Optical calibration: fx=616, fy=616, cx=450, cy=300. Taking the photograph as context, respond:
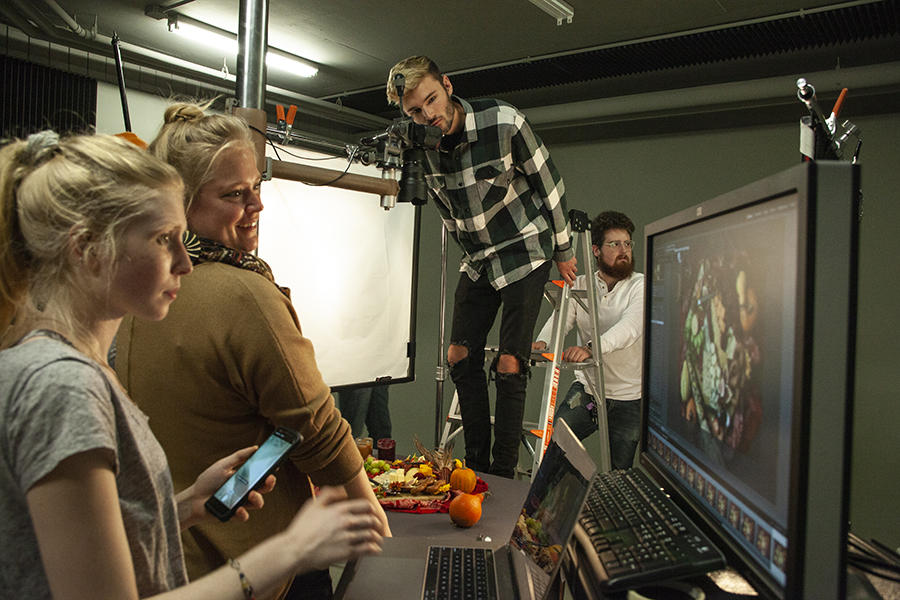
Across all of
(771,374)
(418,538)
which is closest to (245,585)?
(418,538)

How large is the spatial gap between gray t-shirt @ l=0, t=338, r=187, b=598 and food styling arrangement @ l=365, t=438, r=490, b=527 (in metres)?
1.02

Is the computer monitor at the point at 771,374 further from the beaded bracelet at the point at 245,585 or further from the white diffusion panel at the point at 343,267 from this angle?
the white diffusion panel at the point at 343,267

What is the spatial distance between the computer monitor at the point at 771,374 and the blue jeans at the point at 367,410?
2.81m

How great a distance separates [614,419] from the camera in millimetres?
2994

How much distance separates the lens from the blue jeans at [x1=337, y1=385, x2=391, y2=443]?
3.62 meters

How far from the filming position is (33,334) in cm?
67

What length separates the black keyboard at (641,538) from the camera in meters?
0.68

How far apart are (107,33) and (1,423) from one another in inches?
150

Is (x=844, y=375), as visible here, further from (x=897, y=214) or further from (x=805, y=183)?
(x=897, y=214)

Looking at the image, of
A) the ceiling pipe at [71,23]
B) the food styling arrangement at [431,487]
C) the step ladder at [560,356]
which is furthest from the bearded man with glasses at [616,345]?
the ceiling pipe at [71,23]

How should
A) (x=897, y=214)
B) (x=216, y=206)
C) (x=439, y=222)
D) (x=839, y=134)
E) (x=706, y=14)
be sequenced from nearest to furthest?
(x=839, y=134) → (x=216, y=206) → (x=706, y=14) → (x=897, y=214) → (x=439, y=222)

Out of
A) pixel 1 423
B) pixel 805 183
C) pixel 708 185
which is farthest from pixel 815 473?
pixel 708 185

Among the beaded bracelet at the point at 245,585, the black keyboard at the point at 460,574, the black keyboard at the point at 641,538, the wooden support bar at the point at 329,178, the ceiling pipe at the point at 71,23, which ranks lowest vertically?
the black keyboard at the point at 460,574

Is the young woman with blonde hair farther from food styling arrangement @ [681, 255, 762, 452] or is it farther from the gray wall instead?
the gray wall
